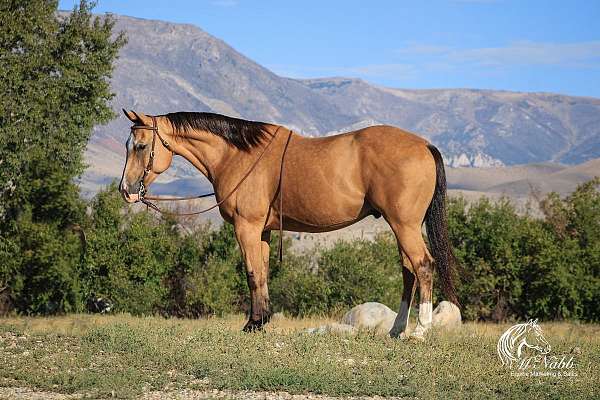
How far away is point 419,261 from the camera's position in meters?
10.6

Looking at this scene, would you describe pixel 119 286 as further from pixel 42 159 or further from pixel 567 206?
pixel 567 206

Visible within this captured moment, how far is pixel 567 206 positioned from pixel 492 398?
79.5 ft

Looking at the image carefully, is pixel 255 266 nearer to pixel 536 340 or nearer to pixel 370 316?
pixel 536 340

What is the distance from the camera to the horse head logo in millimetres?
→ 9672

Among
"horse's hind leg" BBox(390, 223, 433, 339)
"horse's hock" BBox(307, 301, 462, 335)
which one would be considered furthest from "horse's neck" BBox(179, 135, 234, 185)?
"horse's hock" BBox(307, 301, 462, 335)

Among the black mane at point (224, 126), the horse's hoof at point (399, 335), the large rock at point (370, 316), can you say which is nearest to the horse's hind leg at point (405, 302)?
the horse's hoof at point (399, 335)

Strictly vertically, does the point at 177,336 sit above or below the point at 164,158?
below

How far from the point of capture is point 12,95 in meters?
25.9

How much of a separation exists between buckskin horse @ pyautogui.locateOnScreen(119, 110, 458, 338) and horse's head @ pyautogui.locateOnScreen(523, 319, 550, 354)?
113 centimetres

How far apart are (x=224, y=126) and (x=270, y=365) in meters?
4.24

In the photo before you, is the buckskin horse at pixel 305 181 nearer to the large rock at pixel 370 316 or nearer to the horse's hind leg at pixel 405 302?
the horse's hind leg at pixel 405 302

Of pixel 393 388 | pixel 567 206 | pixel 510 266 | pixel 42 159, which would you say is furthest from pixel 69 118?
pixel 393 388

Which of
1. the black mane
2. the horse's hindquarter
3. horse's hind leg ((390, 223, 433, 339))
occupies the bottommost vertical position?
horse's hind leg ((390, 223, 433, 339))

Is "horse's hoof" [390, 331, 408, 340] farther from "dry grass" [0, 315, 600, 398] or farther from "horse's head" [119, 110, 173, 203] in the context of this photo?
"horse's head" [119, 110, 173, 203]
